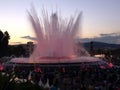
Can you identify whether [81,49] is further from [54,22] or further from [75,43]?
[54,22]

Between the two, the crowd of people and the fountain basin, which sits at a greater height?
the fountain basin

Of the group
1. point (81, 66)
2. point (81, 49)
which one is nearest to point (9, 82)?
point (81, 66)

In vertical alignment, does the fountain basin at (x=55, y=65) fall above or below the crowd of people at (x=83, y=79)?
above

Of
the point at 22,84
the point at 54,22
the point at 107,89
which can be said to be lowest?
the point at 107,89

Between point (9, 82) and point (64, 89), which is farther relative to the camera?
point (64, 89)

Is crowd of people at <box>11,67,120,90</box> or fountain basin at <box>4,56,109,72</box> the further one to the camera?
fountain basin at <box>4,56,109,72</box>

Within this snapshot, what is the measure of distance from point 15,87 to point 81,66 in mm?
26010

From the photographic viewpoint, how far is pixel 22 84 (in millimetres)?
9375

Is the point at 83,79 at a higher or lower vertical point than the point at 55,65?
lower

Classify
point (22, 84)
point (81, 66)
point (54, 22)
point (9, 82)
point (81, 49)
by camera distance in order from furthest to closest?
point (81, 49) → point (54, 22) → point (81, 66) → point (22, 84) → point (9, 82)

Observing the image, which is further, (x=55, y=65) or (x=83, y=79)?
(x=55, y=65)

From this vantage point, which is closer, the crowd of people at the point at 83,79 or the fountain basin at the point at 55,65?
the crowd of people at the point at 83,79

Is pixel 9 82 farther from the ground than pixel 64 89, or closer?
farther from the ground

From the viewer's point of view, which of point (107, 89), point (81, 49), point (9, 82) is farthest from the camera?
point (81, 49)
